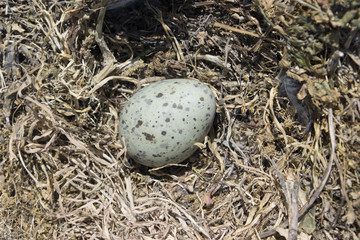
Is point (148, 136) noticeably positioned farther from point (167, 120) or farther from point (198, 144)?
point (198, 144)

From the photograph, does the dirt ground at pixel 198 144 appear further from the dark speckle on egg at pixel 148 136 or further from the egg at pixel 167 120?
the dark speckle on egg at pixel 148 136

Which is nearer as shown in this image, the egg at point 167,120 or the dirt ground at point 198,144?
the dirt ground at point 198,144

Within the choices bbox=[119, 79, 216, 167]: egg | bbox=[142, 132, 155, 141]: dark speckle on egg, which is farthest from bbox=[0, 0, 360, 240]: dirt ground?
bbox=[142, 132, 155, 141]: dark speckle on egg

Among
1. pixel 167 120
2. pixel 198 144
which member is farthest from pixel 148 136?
pixel 198 144

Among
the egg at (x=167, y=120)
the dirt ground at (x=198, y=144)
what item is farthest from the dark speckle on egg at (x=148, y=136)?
the dirt ground at (x=198, y=144)

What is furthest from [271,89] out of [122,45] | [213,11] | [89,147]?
[89,147]

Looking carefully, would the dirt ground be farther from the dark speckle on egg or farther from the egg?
the dark speckle on egg

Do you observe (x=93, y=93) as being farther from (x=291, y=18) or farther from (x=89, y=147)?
(x=291, y=18)
